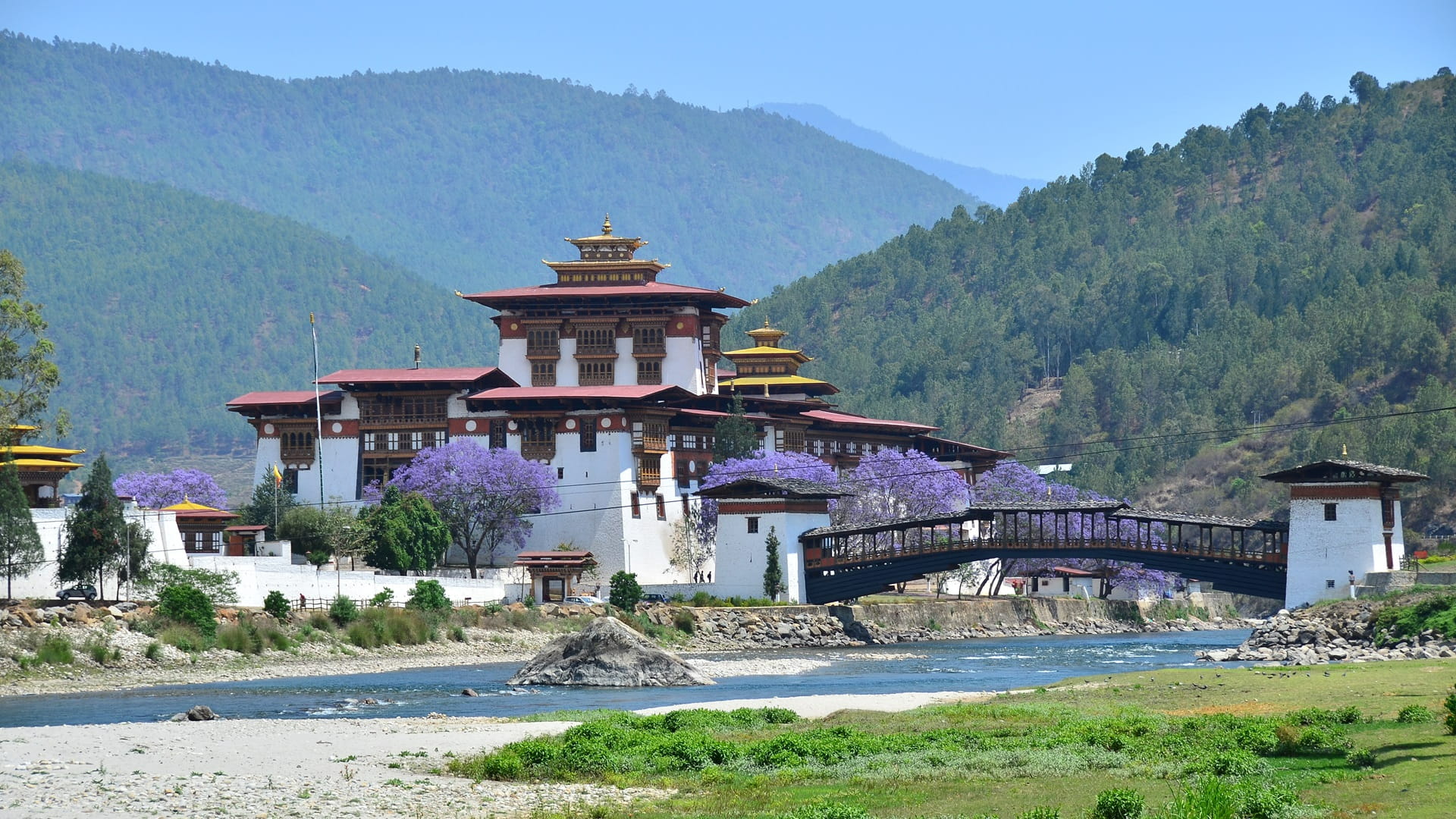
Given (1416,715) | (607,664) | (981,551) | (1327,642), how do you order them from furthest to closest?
(981,551) → (1327,642) → (607,664) → (1416,715)

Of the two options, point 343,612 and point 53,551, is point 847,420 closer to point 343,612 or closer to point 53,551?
point 343,612

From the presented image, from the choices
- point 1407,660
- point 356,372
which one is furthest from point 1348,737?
point 356,372

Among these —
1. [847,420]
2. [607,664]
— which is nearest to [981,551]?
[847,420]

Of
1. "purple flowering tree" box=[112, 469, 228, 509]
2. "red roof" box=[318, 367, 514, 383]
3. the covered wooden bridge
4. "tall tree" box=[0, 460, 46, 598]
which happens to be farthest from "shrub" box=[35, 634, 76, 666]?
"purple flowering tree" box=[112, 469, 228, 509]

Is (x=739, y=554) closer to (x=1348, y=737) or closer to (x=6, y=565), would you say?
(x=6, y=565)

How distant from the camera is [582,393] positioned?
11225 cm

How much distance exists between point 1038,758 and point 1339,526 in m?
52.0

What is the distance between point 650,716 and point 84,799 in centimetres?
1545

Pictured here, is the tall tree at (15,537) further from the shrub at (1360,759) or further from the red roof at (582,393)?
the shrub at (1360,759)

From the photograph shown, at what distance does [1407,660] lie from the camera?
57.6 metres

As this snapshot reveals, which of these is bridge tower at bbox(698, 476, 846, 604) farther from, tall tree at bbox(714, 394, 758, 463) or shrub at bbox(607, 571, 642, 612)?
tall tree at bbox(714, 394, 758, 463)

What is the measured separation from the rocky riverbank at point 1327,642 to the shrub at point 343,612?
1255 inches

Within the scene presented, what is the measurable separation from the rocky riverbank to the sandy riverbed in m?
30.8

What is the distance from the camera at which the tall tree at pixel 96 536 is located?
68.8 meters
